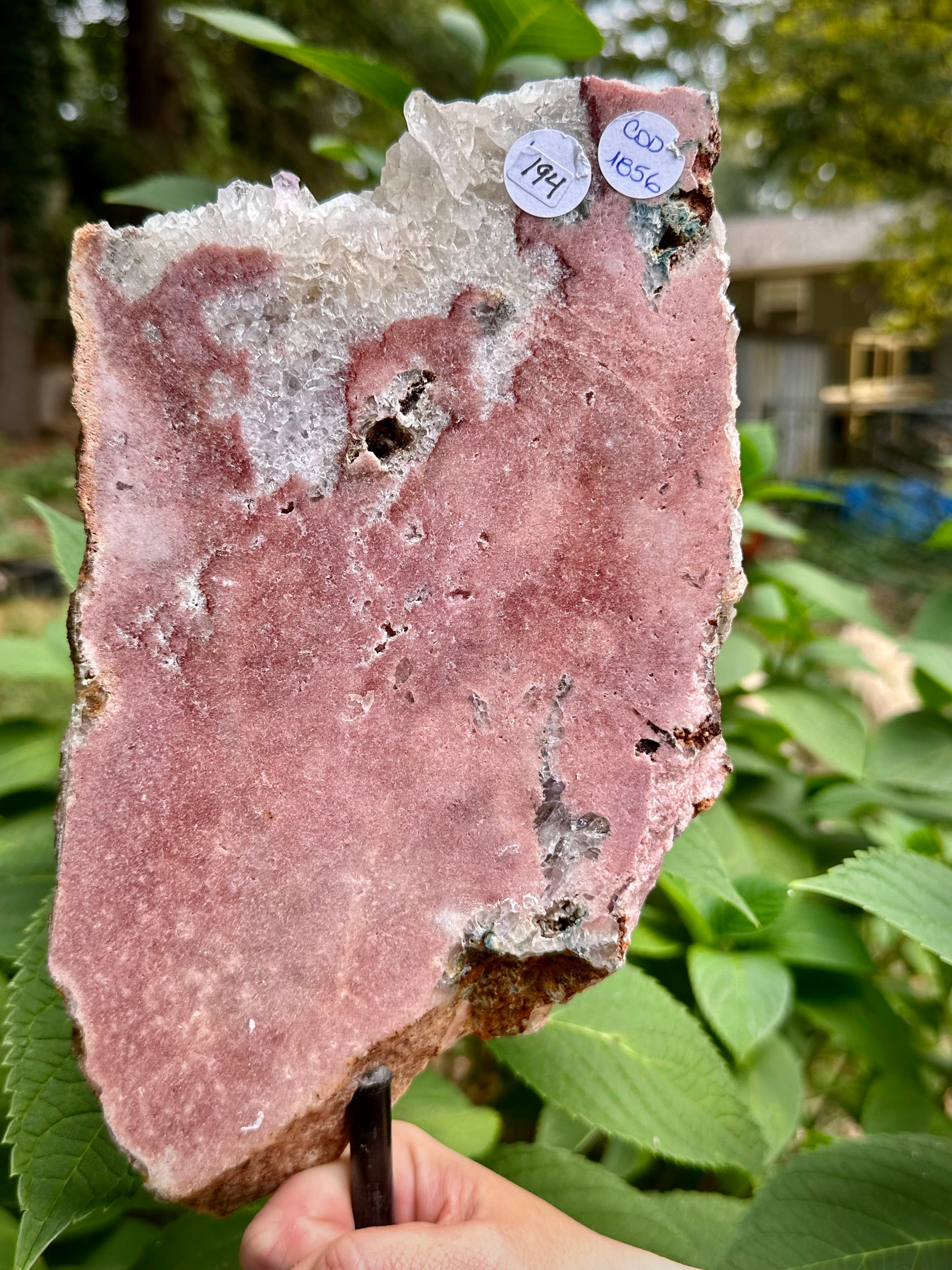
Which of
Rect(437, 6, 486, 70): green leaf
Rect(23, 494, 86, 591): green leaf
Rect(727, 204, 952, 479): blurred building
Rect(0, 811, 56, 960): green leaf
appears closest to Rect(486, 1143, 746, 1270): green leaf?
Rect(0, 811, 56, 960): green leaf

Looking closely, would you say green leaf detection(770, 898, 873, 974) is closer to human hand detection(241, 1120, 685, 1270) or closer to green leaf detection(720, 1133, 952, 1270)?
green leaf detection(720, 1133, 952, 1270)

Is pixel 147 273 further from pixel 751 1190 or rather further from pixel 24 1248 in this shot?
pixel 751 1190

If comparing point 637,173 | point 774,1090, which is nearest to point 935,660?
point 774,1090

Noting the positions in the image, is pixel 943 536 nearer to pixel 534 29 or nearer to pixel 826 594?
pixel 826 594

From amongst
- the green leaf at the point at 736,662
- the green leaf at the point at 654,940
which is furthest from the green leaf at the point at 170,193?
the green leaf at the point at 654,940

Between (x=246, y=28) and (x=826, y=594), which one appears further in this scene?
(x=826, y=594)

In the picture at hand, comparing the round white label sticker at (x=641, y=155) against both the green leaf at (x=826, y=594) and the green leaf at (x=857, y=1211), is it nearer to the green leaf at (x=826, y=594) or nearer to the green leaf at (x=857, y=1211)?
the green leaf at (x=857, y=1211)

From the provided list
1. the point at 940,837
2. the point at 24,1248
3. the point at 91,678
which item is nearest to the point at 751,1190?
the point at 940,837
